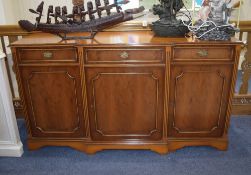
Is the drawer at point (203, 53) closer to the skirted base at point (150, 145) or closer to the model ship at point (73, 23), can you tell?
the model ship at point (73, 23)

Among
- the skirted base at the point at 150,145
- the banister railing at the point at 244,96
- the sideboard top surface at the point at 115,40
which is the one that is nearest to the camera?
the sideboard top surface at the point at 115,40

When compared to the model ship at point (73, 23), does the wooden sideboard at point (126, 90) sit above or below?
below

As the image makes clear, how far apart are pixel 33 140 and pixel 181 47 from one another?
1.31 metres

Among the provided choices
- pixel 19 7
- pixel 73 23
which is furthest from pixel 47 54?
pixel 19 7

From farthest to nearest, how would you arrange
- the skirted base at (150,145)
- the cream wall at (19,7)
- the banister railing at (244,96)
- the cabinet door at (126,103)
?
the cream wall at (19,7) → the banister railing at (244,96) → the skirted base at (150,145) → the cabinet door at (126,103)

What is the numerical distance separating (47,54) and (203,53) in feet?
3.36

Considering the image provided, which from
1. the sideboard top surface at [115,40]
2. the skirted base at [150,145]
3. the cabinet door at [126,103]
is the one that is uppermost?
the sideboard top surface at [115,40]

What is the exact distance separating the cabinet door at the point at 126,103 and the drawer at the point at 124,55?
0.06 meters

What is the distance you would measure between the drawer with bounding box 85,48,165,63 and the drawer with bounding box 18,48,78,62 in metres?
0.11

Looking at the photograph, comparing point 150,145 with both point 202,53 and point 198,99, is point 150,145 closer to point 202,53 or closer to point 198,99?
point 198,99

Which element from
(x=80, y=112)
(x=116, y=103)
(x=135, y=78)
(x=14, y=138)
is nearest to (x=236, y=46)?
(x=135, y=78)

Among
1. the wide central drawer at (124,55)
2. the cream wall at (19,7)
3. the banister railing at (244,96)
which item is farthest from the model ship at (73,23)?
the cream wall at (19,7)

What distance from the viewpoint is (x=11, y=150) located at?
196cm

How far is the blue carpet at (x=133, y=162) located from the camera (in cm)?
180
